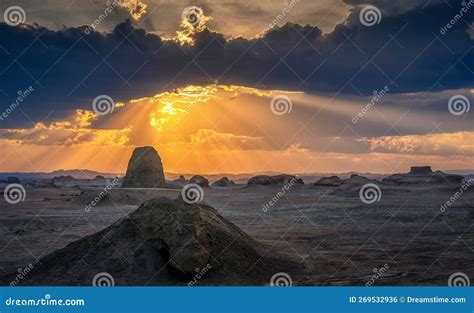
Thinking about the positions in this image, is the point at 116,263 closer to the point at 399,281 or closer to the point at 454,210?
the point at 399,281

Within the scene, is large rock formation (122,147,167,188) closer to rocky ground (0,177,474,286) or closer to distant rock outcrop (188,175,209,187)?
rocky ground (0,177,474,286)

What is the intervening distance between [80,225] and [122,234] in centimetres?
1121

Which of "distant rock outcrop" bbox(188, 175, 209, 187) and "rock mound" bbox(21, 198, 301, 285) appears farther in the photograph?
"distant rock outcrop" bbox(188, 175, 209, 187)

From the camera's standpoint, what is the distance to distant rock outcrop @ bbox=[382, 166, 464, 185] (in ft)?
182

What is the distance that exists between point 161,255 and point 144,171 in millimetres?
28340

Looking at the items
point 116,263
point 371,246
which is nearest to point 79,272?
point 116,263

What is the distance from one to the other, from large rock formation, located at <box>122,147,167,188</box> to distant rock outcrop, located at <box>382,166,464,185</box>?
29.8m

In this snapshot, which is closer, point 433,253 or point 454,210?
point 433,253

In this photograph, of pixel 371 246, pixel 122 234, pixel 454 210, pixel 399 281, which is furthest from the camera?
pixel 454 210

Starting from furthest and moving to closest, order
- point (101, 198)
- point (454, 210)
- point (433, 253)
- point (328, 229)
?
point (101, 198), point (454, 210), point (328, 229), point (433, 253)

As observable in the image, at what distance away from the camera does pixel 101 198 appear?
3184cm

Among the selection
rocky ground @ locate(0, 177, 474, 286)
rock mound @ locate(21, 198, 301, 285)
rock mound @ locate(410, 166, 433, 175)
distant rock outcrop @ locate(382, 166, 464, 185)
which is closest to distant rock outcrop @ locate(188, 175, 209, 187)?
distant rock outcrop @ locate(382, 166, 464, 185)

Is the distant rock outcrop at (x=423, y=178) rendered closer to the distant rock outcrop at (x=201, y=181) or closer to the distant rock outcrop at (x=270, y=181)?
the distant rock outcrop at (x=270, y=181)

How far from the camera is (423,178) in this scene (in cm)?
5847
